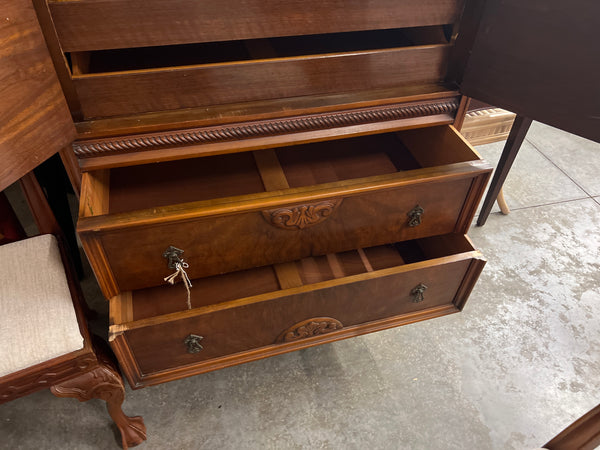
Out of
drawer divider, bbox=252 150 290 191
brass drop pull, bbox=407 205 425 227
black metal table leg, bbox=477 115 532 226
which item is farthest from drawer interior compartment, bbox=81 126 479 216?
black metal table leg, bbox=477 115 532 226

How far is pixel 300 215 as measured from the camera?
0.78 metres

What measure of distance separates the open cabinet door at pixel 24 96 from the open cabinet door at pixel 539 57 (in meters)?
0.69

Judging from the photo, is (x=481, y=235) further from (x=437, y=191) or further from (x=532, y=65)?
(x=532, y=65)

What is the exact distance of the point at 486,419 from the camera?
1083 millimetres

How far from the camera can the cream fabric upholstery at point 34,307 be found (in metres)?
0.74

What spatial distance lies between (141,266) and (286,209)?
10.7 inches

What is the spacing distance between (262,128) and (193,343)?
415 millimetres

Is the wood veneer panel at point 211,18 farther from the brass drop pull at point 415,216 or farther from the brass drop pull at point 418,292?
the brass drop pull at point 418,292

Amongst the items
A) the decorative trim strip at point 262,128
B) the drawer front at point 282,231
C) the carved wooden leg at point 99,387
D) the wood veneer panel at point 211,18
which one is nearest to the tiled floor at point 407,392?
the carved wooden leg at point 99,387

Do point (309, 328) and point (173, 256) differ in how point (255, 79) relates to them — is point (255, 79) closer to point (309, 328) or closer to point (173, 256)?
point (173, 256)

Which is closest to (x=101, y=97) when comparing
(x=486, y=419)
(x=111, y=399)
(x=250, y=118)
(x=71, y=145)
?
(x=71, y=145)

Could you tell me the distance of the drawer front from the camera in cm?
73

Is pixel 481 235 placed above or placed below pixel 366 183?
below

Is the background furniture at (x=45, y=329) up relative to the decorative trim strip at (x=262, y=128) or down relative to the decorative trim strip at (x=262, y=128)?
down
